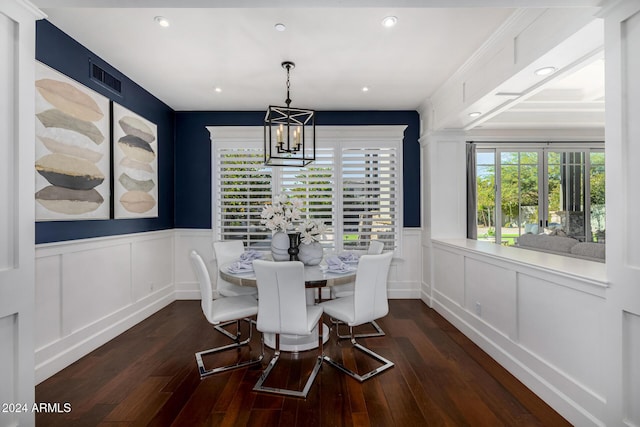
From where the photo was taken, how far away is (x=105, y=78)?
3.22m

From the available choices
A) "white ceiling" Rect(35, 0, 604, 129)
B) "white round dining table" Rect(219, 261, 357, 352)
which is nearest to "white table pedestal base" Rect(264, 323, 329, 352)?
"white round dining table" Rect(219, 261, 357, 352)

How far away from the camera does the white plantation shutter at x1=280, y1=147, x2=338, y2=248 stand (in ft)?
15.5

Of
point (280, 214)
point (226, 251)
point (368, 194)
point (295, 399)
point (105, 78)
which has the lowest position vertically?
point (295, 399)

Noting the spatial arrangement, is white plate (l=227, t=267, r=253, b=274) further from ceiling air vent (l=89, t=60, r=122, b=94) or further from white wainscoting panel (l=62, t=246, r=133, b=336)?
ceiling air vent (l=89, t=60, r=122, b=94)

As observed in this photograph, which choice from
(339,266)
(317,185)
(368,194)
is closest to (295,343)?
(339,266)

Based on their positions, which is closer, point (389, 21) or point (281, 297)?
point (281, 297)

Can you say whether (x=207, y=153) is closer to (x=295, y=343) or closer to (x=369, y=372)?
(x=295, y=343)

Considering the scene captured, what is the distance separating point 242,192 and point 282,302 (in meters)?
2.75

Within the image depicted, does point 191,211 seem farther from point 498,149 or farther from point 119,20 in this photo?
point 498,149

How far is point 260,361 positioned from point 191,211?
9.37 ft

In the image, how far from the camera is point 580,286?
1964 mm

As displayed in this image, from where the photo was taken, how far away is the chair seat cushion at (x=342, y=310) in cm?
257

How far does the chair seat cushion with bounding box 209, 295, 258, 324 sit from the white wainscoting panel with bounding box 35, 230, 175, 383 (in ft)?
4.22

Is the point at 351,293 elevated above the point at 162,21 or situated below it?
below
